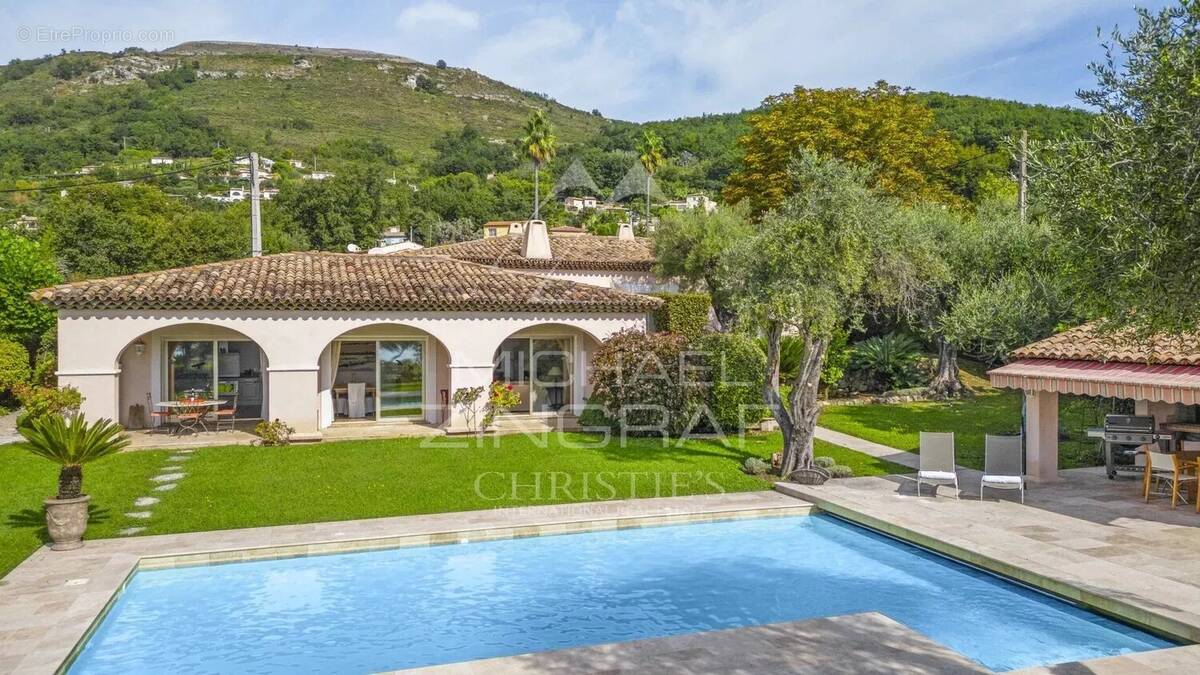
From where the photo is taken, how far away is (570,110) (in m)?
166

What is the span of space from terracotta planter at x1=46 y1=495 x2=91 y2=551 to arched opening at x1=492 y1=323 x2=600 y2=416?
50.7 ft

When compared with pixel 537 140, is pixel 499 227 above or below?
below

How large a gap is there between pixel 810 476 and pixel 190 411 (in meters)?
17.9

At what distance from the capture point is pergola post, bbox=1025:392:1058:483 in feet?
56.9

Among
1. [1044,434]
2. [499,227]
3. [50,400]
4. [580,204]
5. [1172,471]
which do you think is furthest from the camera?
[580,204]

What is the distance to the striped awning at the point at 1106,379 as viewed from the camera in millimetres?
14062

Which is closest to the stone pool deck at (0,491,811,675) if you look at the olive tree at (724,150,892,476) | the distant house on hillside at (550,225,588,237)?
the olive tree at (724,150,892,476)

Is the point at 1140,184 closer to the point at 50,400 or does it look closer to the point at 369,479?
the point at 369,479

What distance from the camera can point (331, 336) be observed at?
23.0m

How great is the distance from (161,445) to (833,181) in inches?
730

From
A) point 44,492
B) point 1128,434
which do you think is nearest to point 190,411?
point 44,492

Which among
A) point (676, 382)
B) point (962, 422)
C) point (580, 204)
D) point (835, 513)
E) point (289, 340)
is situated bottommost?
point (835, 513)

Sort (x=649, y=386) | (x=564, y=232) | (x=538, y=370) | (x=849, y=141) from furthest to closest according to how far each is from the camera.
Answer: (x=564, y=232) < (x=849, y=141) < (x=538, y=370) < (x=649, y=386)

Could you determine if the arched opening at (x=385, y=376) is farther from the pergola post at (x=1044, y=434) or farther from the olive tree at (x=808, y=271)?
the pergola post at (x=1044, y=434)
